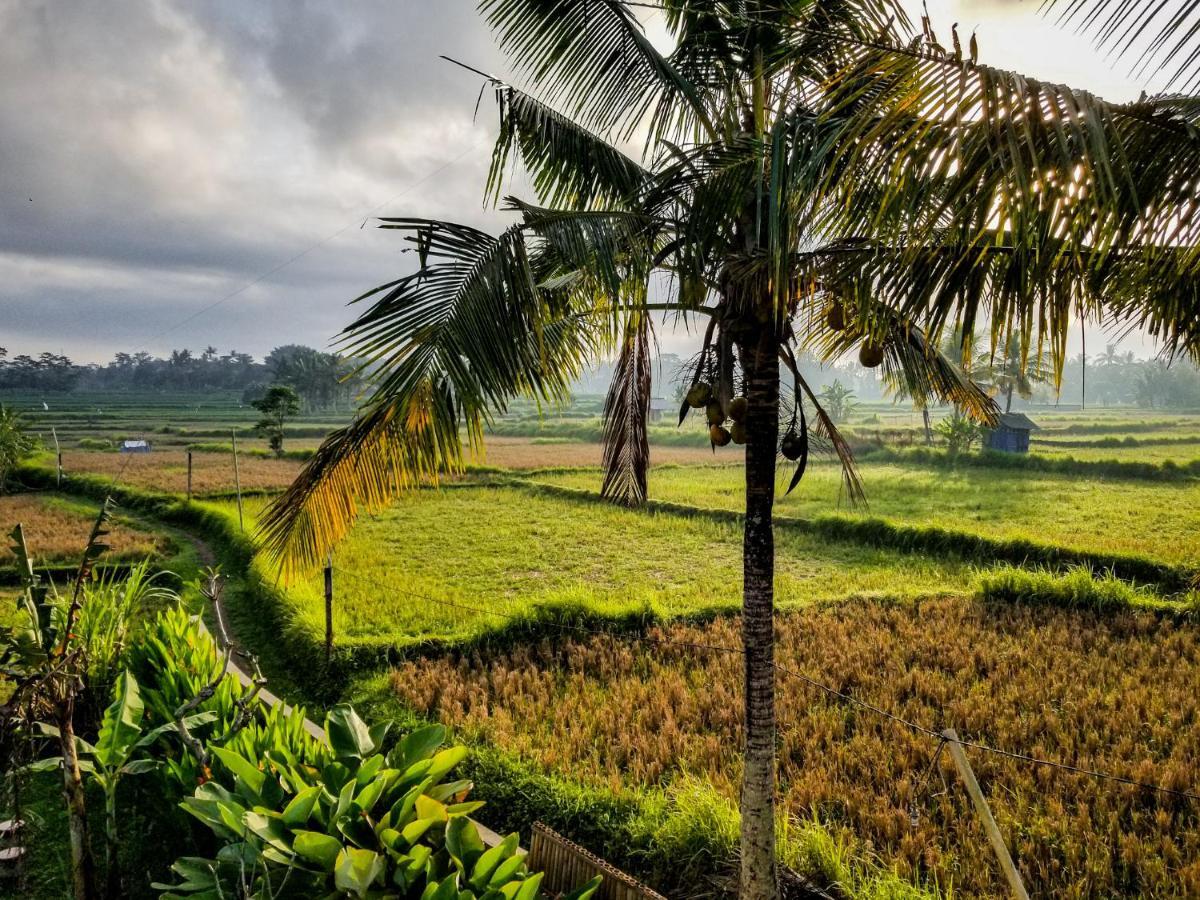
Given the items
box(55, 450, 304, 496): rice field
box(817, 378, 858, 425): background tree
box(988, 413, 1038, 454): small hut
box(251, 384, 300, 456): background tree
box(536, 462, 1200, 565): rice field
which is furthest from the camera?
box(817, 378, 858, 425): background tree

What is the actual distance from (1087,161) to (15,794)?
4225 mm

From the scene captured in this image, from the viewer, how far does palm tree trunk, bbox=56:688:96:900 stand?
2.59 meters

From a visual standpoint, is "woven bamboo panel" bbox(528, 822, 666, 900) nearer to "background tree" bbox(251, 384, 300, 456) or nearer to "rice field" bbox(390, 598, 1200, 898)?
"rice field" bbox(390, 598, 1200, 898)

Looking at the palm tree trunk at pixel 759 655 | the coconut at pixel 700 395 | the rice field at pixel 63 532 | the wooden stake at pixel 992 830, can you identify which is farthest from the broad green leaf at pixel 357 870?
the rice field at pixel 63 532

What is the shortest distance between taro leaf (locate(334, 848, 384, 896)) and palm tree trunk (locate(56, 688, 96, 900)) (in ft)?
4.43

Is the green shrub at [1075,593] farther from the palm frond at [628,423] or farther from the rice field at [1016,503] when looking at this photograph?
the palm frond at [628,423]

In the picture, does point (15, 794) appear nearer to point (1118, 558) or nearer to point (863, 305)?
point (863, 305)

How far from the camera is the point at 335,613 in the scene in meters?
8.06

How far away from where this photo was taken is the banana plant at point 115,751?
2.84 meters

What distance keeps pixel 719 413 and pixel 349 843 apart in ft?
7.10

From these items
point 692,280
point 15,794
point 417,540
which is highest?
point 692,280

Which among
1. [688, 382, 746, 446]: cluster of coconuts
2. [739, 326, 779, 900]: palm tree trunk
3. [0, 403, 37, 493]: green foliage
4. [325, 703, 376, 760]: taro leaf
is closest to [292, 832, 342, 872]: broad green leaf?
[325, 703, 376, 760]: taro leaf

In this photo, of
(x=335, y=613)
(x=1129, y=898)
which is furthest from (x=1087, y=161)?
(x=335, y=613)

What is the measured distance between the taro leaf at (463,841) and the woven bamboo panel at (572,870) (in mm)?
553
